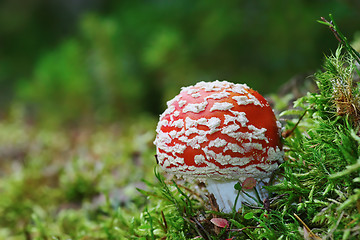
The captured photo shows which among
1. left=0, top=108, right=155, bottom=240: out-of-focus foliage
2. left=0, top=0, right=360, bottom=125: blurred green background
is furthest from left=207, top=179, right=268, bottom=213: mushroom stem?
left=0, top=0, right=360, bottom=125: blurred green background

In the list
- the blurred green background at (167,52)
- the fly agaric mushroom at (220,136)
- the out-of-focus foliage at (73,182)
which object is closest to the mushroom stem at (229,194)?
the fly agaric mushroom at (220,136)

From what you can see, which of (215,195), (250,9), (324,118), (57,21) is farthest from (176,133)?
(57,21)

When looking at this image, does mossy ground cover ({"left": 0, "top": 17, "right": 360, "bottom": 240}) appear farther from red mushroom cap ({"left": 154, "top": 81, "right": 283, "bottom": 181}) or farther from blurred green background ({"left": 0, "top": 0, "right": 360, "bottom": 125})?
blurred green background ({"left": 0, "top": 0, "right": 360, "bottom": 125})

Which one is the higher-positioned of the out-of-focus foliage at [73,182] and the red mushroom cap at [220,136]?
the out-of-focus foliage at [73,182]

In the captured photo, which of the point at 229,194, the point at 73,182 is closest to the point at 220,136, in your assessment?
the point at 229,194

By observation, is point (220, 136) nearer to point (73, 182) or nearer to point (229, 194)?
point (229, 194)

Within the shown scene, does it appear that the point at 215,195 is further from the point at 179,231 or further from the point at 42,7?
the point at 42,7

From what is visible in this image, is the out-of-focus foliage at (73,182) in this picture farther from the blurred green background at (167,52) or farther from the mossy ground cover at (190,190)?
the blurred green background at (167,52)
